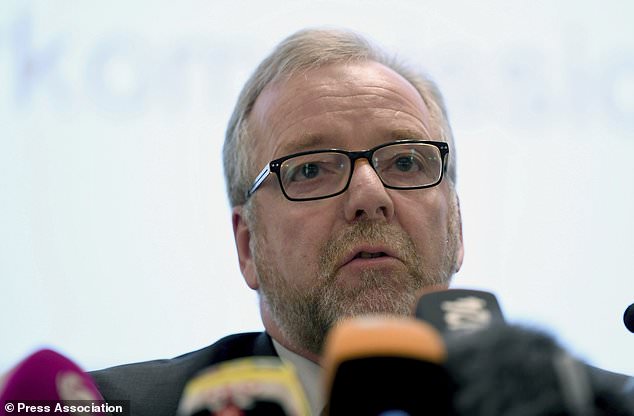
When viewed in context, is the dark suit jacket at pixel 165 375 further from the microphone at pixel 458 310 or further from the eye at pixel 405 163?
the microphone at pixel 458 310

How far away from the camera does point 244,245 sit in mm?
2156

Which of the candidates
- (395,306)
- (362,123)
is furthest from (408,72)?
(395,306)

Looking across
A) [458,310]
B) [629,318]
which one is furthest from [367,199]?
[458,310]

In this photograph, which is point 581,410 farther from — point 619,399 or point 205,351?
point 205,351

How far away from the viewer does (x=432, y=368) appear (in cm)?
63

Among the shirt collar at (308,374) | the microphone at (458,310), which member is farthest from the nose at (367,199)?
the microphone at (458,310)

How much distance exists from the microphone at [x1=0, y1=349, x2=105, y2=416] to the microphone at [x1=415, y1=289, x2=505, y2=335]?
37 cm

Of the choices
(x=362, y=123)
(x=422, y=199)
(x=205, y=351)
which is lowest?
(x=205, y=351)

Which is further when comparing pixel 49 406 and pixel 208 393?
pixel 49 406

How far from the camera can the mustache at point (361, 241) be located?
5.58 feet

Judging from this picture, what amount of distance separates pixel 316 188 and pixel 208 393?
1203mm

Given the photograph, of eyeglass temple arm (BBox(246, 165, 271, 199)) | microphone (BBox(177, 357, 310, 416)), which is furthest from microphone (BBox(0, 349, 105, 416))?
eyeglass temple arm (BBox(246, 165, 271, 199))

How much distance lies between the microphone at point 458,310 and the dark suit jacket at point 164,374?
105 centimetres

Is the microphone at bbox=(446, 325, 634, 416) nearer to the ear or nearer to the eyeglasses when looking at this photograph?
the eyeglasses
